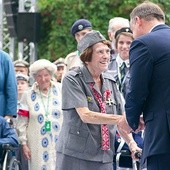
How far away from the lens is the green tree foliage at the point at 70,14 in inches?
827

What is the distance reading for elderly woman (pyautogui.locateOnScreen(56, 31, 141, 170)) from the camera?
7844 millimetres

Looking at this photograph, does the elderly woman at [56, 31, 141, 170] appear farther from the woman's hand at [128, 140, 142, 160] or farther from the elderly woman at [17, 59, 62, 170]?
the elderly woman at [17, 59, 62, 170]

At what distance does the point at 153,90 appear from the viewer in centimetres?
674

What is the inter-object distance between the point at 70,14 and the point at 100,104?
44.2 ft

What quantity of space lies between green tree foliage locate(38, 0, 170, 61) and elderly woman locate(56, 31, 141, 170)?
12533 millimetres

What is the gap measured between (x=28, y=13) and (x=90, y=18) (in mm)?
3016

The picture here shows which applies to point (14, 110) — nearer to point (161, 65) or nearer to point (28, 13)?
point (161, 65)

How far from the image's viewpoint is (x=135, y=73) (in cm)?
673

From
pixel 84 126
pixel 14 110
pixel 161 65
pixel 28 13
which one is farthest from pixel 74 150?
pixel 28 13

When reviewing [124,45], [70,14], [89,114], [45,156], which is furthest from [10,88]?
[70,14]

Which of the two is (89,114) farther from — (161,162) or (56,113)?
(56,113)

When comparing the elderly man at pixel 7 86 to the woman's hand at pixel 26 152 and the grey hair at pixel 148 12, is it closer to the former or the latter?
the woman's hand at pixel 26 152

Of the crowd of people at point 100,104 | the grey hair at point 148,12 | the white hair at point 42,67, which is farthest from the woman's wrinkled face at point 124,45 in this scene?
the grey hair at point 148,12

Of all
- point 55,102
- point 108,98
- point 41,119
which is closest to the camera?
point 108,98
